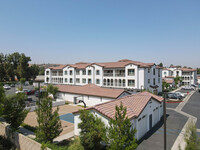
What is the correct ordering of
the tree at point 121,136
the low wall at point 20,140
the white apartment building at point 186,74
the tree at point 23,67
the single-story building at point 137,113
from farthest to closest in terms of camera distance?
the tree at point 23,67
the white apartment building at point 186,74
the single-story building at point 137,113
the low wall at point 20,140
the tree at point 121,136

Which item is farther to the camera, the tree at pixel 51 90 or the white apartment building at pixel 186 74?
the white apartment building at pixel 186 74

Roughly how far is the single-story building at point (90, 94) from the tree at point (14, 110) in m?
16.0

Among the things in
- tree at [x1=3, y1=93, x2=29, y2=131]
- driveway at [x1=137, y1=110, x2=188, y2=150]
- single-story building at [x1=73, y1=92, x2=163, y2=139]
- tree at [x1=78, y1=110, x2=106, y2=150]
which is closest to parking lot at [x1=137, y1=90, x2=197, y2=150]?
driveway at [x1=137, y1=110, x2=188, y2=150]

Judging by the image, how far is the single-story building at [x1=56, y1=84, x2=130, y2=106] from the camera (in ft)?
95.9

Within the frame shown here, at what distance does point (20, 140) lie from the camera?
14.4 metres

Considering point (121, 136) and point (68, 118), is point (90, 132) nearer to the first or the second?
point (121, 136)

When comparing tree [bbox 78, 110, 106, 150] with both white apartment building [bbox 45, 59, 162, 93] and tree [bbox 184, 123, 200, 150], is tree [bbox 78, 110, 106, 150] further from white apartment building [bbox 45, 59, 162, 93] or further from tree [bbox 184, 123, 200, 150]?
white apartment building [bbox 45, 59, 162, 93]

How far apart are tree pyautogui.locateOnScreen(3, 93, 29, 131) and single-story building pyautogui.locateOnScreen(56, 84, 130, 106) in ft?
52.6

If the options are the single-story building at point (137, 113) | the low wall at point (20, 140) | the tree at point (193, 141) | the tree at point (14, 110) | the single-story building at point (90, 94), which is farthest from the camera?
the single-story building at point (90, 94)

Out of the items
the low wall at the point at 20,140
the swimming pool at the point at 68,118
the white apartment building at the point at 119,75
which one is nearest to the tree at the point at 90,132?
the low wall at the point at 20,140

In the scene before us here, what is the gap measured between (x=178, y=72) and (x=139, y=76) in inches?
1834

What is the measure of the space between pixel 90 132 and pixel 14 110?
391 inches

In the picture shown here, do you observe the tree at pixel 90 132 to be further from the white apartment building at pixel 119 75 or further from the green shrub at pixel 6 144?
the white apartment building at pixel 119 75

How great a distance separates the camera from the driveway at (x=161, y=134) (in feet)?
48.5
